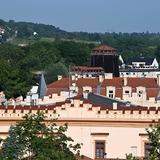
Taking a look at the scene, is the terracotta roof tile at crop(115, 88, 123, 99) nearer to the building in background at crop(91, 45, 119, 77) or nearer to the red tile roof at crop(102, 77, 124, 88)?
the red tile roof at crop(102, 77, 124, 88)

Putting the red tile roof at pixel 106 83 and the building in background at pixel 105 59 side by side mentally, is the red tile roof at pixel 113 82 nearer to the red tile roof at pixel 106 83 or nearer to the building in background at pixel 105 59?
the red tile roof at pixel 106 83

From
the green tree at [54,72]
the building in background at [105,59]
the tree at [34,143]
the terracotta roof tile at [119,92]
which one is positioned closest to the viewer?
the tree at [34,143]

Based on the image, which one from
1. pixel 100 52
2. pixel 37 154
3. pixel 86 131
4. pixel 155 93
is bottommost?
pixel 37 154

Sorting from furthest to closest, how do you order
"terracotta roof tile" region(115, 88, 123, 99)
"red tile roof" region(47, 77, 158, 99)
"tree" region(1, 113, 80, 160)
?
"red tile roof" region(47, 77, 158, 99)
"terracotta roof tile" region(115, 88, 123, 99)
"tree" region(1, 113, 80, 160)

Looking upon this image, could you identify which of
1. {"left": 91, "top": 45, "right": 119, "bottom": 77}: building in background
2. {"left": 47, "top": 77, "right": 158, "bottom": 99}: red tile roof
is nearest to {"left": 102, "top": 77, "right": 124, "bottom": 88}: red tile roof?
{"left": 47, "top": 77, "right": 158, "bottom": 99}: red tile roof

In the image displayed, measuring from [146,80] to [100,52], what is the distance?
246ft

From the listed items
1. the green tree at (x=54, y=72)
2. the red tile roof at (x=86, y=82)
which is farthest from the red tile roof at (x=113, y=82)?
the green tree at (x=54, y=72)

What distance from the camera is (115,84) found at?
311 feet

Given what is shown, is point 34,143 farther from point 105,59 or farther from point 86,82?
point 105,59

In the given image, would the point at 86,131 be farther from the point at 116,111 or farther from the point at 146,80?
the point at 146,80

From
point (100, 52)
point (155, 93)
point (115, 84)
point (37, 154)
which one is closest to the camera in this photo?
point (37, 154)

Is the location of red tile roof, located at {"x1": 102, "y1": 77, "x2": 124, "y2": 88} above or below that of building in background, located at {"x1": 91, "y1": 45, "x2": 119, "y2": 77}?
below

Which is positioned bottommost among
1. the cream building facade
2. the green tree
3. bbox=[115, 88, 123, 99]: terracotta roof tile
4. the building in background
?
the cream building facade

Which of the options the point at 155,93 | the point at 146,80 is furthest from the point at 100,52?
the point at 155,93
